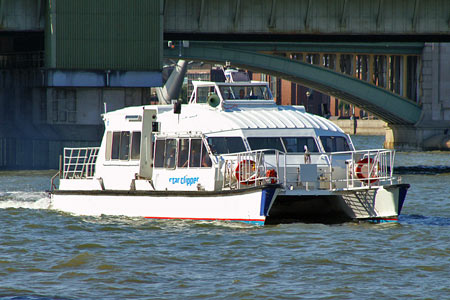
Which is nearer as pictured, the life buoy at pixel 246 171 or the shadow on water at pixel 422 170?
the life buoy at pixel 246 171

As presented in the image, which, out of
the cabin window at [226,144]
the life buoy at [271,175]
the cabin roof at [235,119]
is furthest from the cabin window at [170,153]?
the life buoy at [271,175]

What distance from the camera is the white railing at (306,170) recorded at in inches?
870

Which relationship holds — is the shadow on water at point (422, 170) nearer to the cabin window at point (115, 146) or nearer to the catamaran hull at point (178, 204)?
the cabin window at point (115, 146)

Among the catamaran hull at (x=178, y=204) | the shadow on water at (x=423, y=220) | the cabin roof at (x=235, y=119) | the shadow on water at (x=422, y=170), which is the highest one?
the cabin roof at (x=235, y=119)

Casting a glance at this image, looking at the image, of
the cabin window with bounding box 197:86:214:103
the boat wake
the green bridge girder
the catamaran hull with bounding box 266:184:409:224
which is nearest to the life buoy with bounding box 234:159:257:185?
the catamaran hull with bounding box 266:184:409:224

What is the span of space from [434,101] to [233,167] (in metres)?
52.8

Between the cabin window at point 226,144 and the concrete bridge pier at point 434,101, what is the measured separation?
51.4 m

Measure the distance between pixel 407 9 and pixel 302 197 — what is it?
27.2 metres

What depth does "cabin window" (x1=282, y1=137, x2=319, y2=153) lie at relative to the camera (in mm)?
23953

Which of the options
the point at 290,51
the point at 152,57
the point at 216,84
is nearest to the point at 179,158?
the point at 216,84

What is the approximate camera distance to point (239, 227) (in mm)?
22391

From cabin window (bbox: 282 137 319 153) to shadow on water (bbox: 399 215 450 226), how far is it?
3.48 meters

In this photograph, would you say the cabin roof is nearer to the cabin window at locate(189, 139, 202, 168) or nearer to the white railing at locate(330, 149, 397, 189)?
the cabin window at locate(189, 139, 202, 168)

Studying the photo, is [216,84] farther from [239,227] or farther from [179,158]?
[239,227]
